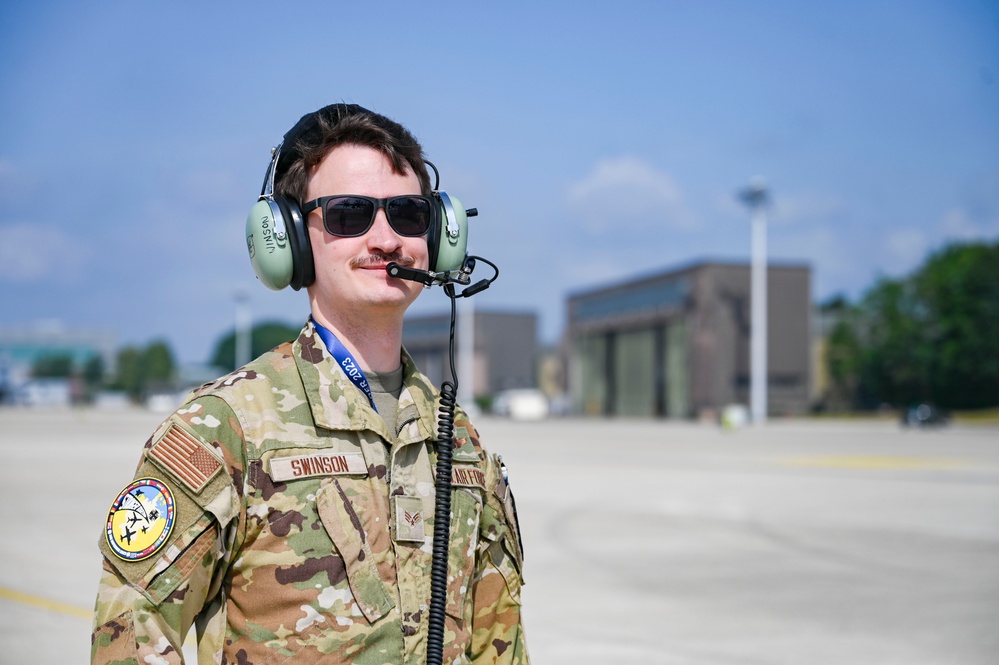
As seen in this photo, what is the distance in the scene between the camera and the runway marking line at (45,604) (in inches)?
297

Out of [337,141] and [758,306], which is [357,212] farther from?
[758,306]

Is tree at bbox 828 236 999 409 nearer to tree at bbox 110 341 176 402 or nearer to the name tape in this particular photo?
the name tape

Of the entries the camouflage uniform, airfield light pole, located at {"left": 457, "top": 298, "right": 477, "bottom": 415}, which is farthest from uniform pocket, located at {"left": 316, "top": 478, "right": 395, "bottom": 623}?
airfield light pole, located at {"left": 457, "top": 298, "right": 477, "bottom": 415}

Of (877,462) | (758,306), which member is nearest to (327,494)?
(877,462)

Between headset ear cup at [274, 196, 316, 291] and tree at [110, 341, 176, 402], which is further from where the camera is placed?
tree at [110, 341, 176, 402]

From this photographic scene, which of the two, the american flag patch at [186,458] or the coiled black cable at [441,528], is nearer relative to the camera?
the american flag patch at [186,458]

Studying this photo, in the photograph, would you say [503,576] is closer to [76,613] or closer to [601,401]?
[76,613]

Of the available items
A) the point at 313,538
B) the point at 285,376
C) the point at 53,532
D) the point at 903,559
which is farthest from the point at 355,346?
the point at 53,532

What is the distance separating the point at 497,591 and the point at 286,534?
1.93 ft

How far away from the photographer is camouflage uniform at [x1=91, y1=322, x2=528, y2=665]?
197cm

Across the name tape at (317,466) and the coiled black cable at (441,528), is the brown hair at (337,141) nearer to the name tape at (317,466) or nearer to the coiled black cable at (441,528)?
the coiled black cable at (441,528)

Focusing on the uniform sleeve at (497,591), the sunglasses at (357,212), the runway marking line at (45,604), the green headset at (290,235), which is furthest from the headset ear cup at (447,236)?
the runway marking line at (45,604)

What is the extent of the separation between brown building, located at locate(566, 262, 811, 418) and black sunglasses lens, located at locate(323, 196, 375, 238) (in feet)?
253

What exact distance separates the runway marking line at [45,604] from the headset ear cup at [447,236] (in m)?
5.88
